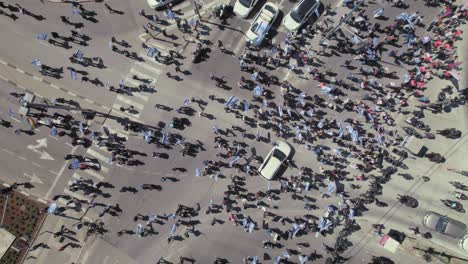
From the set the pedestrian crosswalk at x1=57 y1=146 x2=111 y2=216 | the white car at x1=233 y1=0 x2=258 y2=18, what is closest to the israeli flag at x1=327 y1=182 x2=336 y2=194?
the white car at x1=233 y1=0 x2=258 y2=18

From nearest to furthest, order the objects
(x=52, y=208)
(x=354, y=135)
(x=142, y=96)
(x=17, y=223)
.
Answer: (x=354, y=135), (x=52, y=208), (x=142, y=96), (x=17, y=223)

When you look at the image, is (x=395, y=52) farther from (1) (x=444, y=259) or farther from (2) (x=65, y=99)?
(2) (x=65, y=99)

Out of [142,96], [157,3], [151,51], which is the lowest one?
[142,96]

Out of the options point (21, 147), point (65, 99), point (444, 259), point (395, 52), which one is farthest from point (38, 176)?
point (444, 259)

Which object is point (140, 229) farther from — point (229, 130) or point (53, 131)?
point (229, 130)

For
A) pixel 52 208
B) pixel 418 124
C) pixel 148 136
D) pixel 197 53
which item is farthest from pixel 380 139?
pixel 52 208

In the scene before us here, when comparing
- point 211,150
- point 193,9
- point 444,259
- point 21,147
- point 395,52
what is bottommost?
point 21,147
